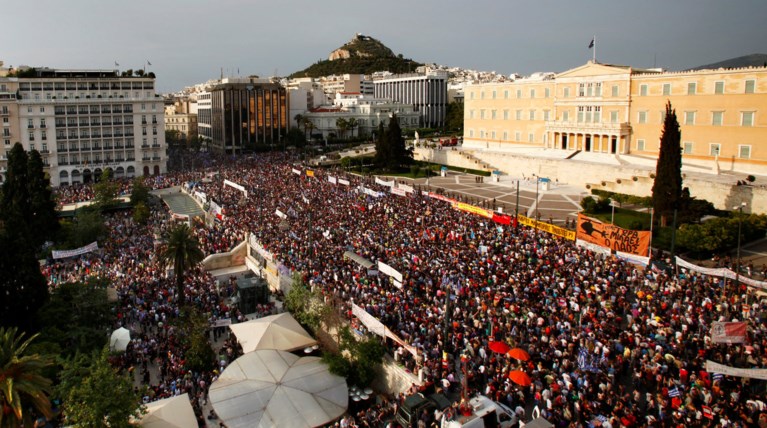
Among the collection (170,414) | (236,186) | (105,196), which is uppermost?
(236,186)

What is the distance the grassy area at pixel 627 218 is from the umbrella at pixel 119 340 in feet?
89.2

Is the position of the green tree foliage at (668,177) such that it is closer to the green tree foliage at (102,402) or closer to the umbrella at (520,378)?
the umbrella at (520,378)

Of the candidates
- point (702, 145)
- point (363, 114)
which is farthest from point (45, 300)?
point (363, 114)

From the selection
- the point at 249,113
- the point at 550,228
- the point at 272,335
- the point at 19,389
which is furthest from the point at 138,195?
the point at 249,113

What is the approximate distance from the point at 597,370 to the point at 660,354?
2.04 m

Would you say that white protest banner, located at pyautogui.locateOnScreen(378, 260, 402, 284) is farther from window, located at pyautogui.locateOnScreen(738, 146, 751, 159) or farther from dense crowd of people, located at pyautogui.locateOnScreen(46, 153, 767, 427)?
window, located at pyautogui.locateOnScreen(738, 146, 751, 159)

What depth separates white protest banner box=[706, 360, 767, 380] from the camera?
52.4ft

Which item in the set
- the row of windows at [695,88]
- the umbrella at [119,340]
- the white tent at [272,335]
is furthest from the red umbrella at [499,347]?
the row of windows at [695,88]

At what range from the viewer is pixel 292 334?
23.6m

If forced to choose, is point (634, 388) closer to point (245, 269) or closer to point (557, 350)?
point (557, 350)

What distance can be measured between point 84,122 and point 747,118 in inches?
2837

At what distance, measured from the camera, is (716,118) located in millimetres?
48375

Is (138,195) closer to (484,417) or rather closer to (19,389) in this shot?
(19,389)

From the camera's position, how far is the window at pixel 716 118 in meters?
48.1
